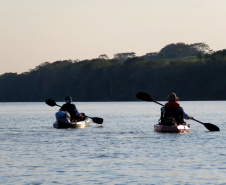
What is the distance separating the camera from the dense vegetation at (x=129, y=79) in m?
155

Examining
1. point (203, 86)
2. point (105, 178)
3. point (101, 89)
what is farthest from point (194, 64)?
point (105, 178)

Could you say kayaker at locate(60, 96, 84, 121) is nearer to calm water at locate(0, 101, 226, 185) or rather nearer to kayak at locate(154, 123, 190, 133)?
calm water at locate(0, 101, 226, 185)

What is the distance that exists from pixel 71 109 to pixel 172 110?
653cm

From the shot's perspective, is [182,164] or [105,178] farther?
[182,164]

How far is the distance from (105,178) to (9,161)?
4.45 metres

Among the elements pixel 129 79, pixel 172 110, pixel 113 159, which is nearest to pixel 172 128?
pixel 172 110

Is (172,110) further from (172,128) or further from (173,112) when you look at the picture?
(172,128)

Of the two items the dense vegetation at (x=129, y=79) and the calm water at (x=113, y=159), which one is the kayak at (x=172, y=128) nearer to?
the calm water at (x=113, y=159)

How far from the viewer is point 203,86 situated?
506 feet

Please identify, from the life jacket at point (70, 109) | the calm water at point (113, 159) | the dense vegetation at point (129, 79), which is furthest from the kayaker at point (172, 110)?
the dense vegetation at point (129, 79)

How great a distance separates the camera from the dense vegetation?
508 ft

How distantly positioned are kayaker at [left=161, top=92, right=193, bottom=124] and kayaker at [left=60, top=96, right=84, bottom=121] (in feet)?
18.5

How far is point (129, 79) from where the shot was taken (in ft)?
551

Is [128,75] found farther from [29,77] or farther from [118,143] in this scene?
[118,143]
